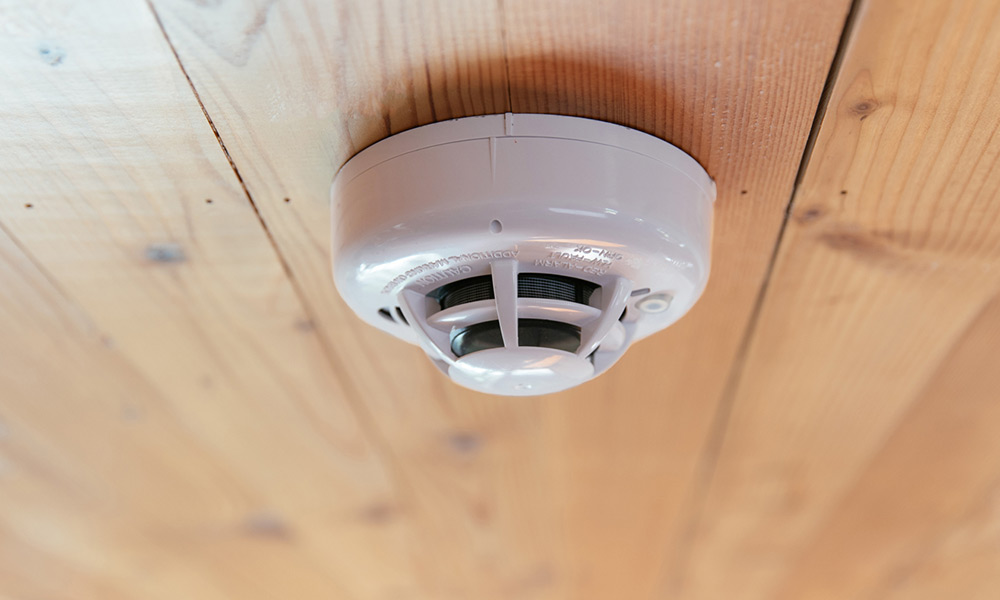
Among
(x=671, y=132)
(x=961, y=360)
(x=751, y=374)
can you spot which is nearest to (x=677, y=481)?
(x=751, y=374)

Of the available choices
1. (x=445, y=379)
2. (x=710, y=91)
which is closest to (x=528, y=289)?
(x=710, y=91)

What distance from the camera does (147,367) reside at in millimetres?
744

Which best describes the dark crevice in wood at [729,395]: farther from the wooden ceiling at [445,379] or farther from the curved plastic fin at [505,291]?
the curved plastic fin at [505,291]

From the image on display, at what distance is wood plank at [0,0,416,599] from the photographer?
0.46m

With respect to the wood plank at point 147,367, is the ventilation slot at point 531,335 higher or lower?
lower

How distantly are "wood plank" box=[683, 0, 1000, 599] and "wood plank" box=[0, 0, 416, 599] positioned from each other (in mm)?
395

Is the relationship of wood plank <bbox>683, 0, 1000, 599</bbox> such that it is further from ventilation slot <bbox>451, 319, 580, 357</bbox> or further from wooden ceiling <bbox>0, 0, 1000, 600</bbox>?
ventilation slot <bbox>451, 319, 580, 357</bbox>

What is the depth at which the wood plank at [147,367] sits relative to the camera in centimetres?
46

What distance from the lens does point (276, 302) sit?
0.66 m

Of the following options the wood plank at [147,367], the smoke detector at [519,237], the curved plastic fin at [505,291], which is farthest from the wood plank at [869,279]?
the wood plank at [147,367]

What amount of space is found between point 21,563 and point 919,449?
1.14 meters

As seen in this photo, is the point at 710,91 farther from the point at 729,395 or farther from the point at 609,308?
the point at 729,395

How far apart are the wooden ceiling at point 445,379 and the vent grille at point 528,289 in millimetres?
103

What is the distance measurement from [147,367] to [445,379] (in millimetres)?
280
